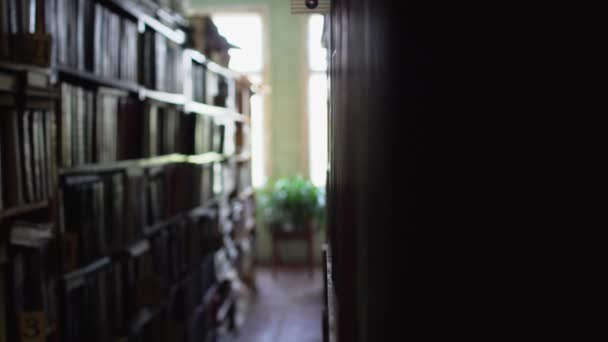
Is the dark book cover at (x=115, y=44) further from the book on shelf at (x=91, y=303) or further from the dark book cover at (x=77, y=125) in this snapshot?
the book on shelf at (x=91, y=303)

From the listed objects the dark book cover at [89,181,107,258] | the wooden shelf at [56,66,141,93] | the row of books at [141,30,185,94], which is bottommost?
the dark book cover at [89,181,107,258]

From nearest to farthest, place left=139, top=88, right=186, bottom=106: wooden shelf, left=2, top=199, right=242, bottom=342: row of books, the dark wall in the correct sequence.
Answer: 1. the dark wall
2. left=2, top=199, right=242, bottom=342: row of books
3. left=139, top=88, right=186, bottom=106: wooden shelf

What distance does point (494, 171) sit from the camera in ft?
1.29

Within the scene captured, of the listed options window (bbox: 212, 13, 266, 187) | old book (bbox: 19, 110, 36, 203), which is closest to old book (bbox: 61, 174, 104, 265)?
old book (bbox: 19, 110, 36, 203)

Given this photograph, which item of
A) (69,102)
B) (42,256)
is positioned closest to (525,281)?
(42,256)

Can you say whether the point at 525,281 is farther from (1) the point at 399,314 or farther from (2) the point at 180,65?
(2) the point at 180,65

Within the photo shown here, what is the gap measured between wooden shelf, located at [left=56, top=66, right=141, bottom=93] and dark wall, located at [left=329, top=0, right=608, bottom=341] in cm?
153

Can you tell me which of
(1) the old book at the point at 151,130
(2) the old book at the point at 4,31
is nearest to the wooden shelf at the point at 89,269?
(1) the old book at the point at 151,130

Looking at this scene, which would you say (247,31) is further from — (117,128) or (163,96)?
(117,128)

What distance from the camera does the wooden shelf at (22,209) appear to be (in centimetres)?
144

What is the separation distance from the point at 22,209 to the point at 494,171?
1.42 meters

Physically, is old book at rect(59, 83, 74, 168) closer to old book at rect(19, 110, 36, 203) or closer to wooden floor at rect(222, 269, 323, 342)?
old book at rect(19, 110, 36, 203)

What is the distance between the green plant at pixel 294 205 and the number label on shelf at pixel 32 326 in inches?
182

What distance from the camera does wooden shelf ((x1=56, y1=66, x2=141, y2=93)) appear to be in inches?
70.0
